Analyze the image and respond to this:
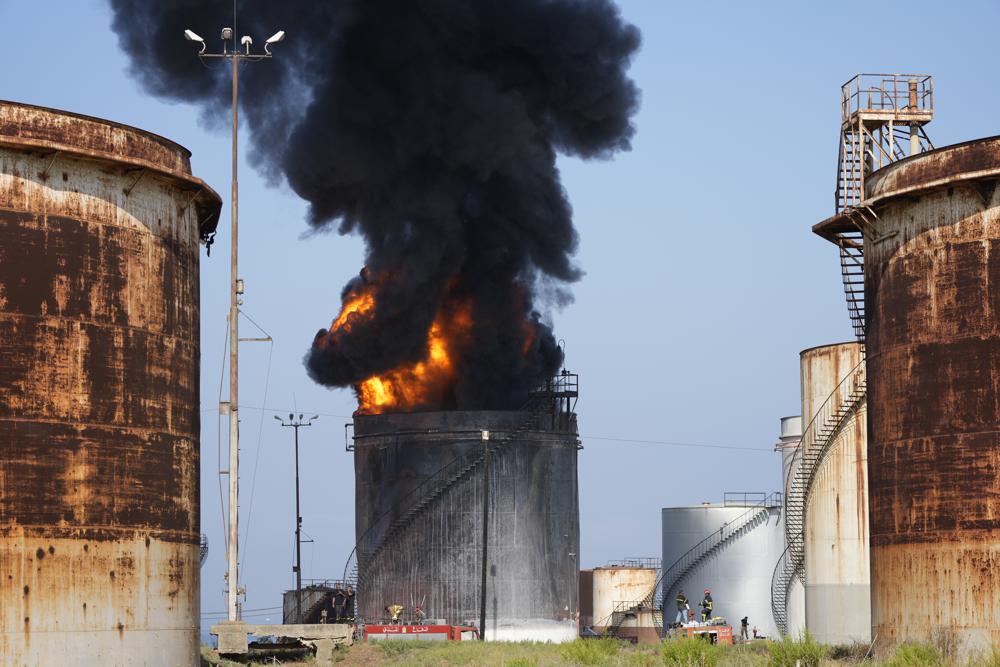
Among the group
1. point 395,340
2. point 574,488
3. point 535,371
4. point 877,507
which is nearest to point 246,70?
point 395,340

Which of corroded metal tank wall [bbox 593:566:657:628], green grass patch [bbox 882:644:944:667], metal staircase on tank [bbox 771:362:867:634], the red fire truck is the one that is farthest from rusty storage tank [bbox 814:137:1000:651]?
corroded metal tank wall [bbox 593:566:657:628]

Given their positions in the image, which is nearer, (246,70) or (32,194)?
(32,194)

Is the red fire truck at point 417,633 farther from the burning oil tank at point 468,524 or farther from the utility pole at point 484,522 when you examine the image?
the burning oil tank at point 468,524

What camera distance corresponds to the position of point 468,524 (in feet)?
177

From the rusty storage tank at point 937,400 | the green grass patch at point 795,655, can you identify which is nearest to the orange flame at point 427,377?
the rusty storage tank at point 937,400

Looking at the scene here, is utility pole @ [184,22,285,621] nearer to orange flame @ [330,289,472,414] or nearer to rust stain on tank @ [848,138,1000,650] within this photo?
rust stain on tank @ [848,138,1000,650]

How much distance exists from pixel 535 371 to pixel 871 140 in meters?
21.4

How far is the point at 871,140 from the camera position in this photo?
127 feet

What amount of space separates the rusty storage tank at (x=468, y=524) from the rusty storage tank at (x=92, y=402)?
2239cm

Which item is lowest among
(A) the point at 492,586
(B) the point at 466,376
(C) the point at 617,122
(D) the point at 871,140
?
(A) the point at 492,586

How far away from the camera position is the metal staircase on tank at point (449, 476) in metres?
54.1

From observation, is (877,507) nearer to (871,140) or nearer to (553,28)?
(871,140)

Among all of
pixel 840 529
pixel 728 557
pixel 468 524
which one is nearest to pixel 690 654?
pixel 840 529

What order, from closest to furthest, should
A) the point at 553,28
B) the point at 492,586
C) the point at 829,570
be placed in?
the point at 829,570 → the point at 492,586 → the point at 553,28
